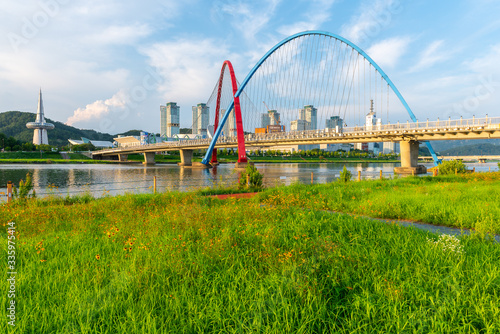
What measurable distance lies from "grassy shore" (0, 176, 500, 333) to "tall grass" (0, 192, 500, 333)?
17 millimetres

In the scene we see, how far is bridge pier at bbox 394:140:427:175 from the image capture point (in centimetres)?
3985

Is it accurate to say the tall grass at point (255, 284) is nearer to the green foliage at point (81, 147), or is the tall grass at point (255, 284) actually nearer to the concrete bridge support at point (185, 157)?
the concrete bridge support at point (185, 157)

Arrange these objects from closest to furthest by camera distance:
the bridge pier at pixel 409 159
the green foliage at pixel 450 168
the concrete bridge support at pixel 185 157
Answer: the green foliage at pixel 450 168 → the bridge pier at pixel 409 159 → the concrete bridge support at pixel 185 157

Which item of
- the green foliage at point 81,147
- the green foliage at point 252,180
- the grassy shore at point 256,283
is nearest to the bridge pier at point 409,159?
the green foliage at point 252,180

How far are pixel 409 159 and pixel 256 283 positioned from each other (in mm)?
44510

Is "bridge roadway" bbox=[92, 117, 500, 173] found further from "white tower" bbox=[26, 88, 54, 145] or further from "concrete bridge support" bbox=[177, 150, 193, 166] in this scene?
"white tower" bbox=[26, 88, 54, 145]

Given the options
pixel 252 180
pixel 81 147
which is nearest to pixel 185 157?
pixel 252 180

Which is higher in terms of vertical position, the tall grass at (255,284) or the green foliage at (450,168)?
the green foliage at (450,168)

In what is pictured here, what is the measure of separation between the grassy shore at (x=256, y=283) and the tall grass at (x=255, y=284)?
0.02 metres

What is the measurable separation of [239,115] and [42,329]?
57707 millimetres

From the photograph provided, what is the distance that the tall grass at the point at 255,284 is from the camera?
275cm

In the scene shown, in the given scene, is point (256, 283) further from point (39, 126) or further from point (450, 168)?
point (39, 126)

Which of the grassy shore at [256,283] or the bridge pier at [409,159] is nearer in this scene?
the grassy shore at [256,283]

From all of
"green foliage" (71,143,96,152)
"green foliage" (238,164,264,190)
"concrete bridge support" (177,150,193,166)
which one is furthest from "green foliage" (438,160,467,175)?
"green foliage" (71,143,96,152)
